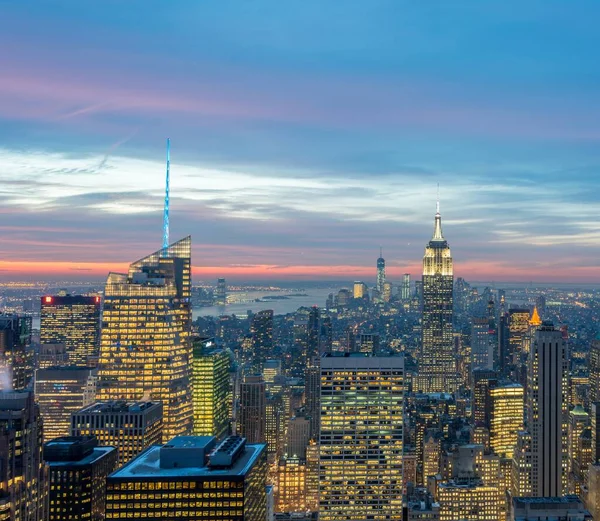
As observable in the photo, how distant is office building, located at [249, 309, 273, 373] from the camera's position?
4636 inches

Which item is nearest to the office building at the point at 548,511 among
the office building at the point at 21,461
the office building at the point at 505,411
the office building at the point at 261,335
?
the office building at the point at 21,461

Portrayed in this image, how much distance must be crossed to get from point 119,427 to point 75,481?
12513mm

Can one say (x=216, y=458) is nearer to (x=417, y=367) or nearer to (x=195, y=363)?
(x=195, y=363)

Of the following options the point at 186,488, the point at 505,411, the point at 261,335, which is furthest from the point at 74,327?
the point at 186,488

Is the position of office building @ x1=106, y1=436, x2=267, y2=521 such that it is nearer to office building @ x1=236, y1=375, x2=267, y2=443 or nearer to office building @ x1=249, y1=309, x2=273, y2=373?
office building @ x1=236, y1=375, x2=267, y2=443

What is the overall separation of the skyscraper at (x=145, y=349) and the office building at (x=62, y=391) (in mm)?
7352

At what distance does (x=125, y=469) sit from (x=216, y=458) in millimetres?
4323

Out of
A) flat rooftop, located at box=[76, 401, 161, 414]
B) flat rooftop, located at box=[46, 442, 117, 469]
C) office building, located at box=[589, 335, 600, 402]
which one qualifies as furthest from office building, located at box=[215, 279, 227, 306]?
flat rooftop, located at box=[46, 442, 117, 469]

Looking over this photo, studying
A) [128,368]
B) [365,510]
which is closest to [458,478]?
[365,510]

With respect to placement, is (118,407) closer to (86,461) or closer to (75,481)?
(86,461)

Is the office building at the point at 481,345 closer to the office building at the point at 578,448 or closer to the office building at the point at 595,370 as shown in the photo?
the office building at the point at 595,370

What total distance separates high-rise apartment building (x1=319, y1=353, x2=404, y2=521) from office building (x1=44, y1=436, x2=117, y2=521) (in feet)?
51.7

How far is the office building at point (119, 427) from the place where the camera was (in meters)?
53.0

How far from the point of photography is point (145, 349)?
63250 millimetres
